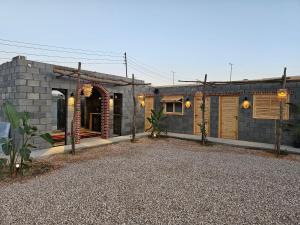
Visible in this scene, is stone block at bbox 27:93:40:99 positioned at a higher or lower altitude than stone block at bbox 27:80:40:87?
lower

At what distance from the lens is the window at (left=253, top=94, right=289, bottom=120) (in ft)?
27.9

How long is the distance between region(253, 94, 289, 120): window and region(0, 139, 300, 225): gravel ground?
3.12 m

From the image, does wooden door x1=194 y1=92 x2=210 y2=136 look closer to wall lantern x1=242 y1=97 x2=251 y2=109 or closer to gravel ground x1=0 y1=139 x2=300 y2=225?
wall lantern x1=242 y1=97 x2=251 y2=109

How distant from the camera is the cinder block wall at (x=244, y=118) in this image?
8445mm

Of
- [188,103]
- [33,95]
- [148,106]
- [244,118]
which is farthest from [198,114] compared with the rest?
[33,95]

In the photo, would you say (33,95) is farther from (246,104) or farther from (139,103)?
(246,104)

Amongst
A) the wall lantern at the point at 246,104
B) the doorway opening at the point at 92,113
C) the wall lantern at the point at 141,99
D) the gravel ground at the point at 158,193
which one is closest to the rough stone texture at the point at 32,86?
the gravel ground at the point at 158,193

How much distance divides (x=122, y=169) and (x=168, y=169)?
1273mm

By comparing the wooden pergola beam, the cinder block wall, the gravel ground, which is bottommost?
the gravel ground

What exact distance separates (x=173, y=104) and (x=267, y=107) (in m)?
5.12

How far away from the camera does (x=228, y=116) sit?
10.0 metres

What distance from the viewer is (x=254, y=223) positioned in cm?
269

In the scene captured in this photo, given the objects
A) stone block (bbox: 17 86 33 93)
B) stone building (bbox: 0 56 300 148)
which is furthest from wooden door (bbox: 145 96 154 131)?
stone block (bbox: 17 86 33 93)

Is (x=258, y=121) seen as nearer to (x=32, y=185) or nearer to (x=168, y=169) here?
(x=168, y=169)
